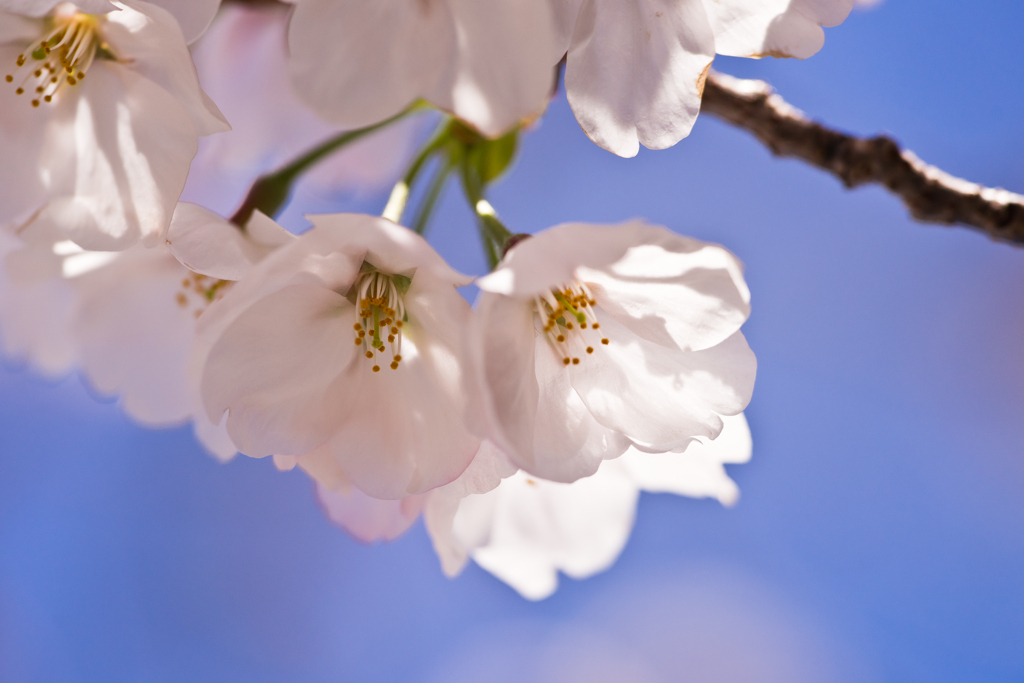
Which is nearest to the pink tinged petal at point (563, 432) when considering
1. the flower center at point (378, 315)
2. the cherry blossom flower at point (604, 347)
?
the cherry blossom flower at point (604, 347)

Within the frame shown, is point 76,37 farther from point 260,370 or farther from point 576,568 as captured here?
point 576,568

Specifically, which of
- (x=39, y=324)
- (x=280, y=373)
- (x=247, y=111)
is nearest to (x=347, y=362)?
(x=280, y=373)

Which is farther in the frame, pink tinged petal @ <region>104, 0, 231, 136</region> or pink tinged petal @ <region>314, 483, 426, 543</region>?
pink tinged petal @ <region>314, 483, 426, 543</region>

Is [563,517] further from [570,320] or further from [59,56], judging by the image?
[59,56]

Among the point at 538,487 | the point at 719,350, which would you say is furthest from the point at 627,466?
the point at 719,350

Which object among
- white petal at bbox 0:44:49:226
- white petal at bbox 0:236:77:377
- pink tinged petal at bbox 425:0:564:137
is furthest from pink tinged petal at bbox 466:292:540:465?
white petal at bbox 0:236:77:377

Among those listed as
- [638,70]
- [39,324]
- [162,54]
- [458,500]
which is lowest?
[39,324]

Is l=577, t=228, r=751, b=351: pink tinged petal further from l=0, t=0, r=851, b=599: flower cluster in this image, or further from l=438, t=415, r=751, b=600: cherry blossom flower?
l=438, t=415, r=751, b=600: cherry blossom flower
